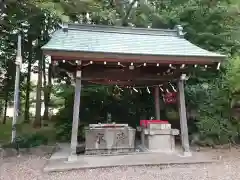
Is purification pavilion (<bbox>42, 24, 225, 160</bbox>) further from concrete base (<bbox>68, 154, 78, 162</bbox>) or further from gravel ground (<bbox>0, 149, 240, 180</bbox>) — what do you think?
gravel ground (<bbox>0, 149, 240, 180</bbox>)

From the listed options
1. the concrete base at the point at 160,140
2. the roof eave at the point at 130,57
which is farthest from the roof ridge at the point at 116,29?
the concrete base at the point at 160,140

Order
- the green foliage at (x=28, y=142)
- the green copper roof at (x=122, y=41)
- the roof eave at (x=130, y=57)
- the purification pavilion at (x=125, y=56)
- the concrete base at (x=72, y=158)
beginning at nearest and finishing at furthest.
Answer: the roof eave at (x=130, y=57) → the purification pavilion at (x=125, y=56) → the green copper roof at (x=122, y=41) → the concrete base at (x=72, y=158) → the green foliage at (x=28, y=142)

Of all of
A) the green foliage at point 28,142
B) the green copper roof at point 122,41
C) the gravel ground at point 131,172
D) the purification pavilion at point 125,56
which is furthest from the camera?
the green foliage at point 28,142

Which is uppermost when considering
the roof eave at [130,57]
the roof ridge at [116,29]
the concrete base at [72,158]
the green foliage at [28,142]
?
the roof ridge at [116,29]

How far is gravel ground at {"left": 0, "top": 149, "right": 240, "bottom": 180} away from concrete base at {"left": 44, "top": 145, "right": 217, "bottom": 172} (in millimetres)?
148

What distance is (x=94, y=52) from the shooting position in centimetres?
459

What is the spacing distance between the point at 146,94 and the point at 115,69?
3241 millimetres

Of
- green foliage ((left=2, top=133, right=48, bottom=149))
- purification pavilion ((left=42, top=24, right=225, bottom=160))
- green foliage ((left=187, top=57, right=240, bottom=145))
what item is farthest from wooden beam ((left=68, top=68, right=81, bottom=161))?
green foliage ((left=187, top=57, right=240, bottom=145))

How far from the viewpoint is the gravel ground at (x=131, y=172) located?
418 cm

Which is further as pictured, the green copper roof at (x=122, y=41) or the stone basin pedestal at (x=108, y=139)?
the stone basin pedestal at (x=108, y=139)

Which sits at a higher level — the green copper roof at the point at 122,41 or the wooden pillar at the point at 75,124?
the green copper roof at the point at 122,41

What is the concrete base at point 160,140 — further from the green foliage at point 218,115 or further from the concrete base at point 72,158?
the concrete base at point 72,158

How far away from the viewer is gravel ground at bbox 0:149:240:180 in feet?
13.7

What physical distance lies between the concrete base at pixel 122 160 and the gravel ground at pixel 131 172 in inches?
5.8
